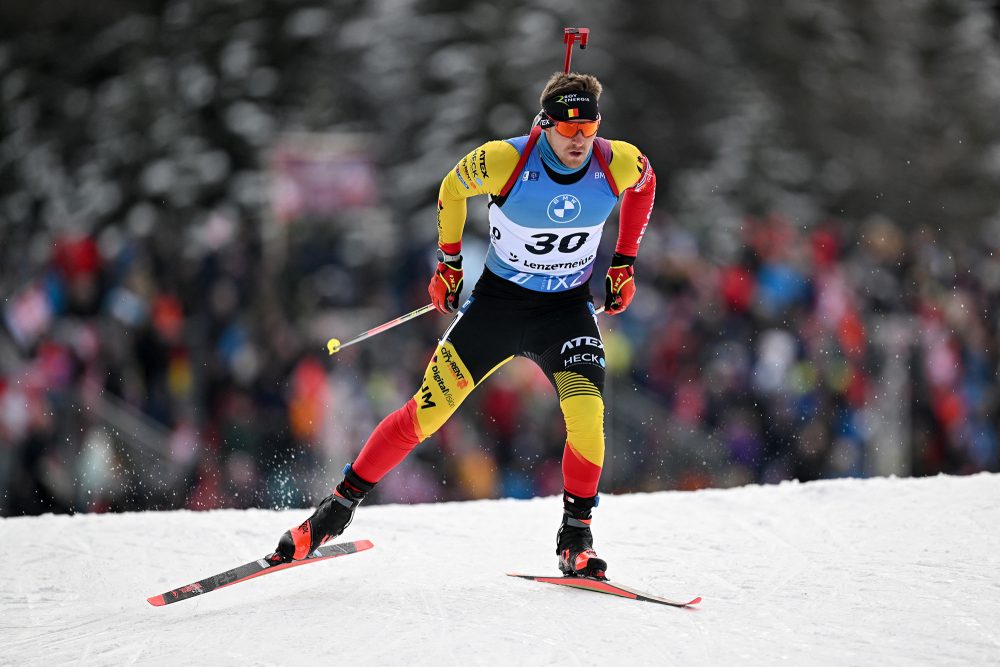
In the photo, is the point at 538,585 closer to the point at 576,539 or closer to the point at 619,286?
the point at 576,539

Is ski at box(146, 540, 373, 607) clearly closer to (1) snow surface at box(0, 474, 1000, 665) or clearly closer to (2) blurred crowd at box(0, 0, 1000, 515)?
(1) snow surface at box(0, 474, 1000, 665)

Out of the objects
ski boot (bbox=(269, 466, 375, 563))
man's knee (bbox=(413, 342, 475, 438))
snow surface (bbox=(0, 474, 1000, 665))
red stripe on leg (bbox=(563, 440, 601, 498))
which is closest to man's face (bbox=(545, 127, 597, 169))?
man's knee (bbox=(413, 342, 475, 438))

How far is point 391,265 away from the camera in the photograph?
7.85 meters

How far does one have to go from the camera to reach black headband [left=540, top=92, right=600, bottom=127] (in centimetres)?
359

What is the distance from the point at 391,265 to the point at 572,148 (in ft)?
14.3

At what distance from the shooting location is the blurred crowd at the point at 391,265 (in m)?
6.45

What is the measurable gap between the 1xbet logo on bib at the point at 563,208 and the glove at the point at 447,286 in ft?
1.43

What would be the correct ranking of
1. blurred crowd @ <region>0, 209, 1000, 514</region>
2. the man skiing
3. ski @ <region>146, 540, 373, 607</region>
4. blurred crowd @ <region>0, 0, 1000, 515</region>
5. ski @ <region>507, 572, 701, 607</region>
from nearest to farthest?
1. ski @ <region>507, 572, 701, 607</region>
2. ski @ <region>146, 540, 373, 607</region>
3. the man skiing
4. blurred crowd @ <region>0, 209, 1000, 514</region>
5. blurred crowd @ <region>0, 0, 1000, 515</region>

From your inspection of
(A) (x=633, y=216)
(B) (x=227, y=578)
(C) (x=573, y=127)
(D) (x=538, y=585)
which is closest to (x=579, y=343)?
(A) (x=633, y=216)

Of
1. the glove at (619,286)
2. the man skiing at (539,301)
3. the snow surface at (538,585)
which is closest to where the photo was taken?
the snow surface at (538,585)

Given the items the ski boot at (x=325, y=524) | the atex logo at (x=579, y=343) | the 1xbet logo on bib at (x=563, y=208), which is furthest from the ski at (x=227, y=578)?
the 1xbet logo on bib at (x=563, y=208)

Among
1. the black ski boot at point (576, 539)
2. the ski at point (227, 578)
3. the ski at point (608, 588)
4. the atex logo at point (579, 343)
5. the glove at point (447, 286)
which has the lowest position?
the ski at point (227, 578)

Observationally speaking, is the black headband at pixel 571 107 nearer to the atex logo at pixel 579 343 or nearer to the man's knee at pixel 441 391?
the atex logo at pixel 579 343

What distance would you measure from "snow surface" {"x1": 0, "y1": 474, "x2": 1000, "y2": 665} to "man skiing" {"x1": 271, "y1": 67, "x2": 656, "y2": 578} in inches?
13.0
